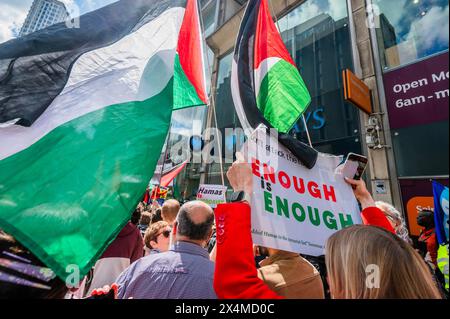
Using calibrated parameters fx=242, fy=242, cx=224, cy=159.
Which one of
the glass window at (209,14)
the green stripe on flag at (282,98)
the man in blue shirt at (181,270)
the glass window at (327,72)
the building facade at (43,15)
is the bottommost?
the man in blue shirt at (181,270)

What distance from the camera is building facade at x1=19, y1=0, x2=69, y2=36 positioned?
6.43 ft

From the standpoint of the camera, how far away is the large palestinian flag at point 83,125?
4.12 feet

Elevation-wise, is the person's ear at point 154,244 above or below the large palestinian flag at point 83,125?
below

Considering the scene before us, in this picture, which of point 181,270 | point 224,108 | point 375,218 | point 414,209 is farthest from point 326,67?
point 181,270

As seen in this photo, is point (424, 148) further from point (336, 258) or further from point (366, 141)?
point (366, 141)

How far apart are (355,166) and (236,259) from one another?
1.19 m

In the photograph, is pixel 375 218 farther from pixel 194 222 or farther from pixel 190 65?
pixel 190 65

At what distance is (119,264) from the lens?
219 cm

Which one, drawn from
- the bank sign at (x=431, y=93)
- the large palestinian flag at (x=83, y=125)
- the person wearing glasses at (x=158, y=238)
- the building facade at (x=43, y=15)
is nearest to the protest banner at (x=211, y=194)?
the person wearing glasses at (x=158, y=238)

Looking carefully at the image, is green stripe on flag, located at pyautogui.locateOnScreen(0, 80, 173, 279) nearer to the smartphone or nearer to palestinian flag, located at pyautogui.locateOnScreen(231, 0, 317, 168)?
palestinian flag, located at pyautogui.locateOnScreen(231, 0, 317, 168)

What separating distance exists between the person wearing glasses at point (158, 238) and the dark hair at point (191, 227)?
948mm

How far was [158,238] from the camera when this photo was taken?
2.50 metres

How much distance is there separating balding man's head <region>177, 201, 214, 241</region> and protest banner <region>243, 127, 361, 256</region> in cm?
45

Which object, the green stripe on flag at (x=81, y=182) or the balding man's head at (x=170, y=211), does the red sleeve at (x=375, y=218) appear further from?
the balding man's head at (x=170, y=211)
